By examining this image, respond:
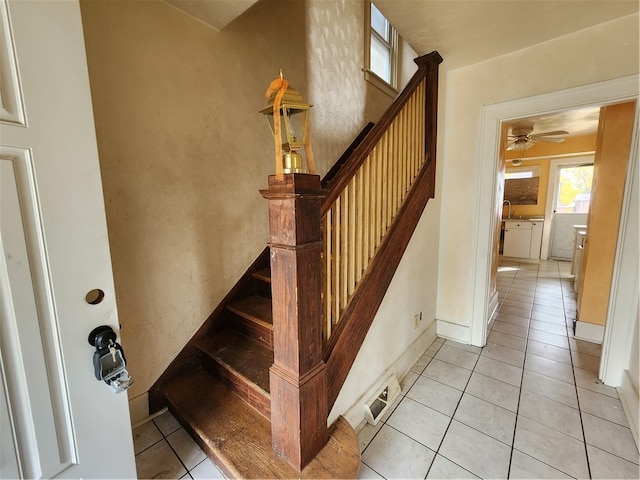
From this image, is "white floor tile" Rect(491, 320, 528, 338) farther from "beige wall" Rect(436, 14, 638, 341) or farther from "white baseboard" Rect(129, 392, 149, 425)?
"white baseboard" Rect(129, 392, 149, 425)

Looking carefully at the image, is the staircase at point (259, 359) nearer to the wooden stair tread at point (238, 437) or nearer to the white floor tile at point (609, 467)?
the wooden stair tread at point (238, 437)

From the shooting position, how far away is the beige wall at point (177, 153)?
4.63 ft

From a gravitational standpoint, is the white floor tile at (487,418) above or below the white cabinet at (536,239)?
below

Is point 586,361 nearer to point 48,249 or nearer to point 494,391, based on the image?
point 494,391

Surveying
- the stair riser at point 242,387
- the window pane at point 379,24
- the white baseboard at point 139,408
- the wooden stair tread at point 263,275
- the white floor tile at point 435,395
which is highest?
the window pane at point 379,24

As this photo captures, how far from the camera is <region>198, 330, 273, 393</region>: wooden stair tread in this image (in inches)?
61.4

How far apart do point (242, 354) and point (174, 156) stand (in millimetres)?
1274

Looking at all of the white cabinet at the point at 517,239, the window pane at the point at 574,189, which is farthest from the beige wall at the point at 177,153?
the window pane at the point at 574,189

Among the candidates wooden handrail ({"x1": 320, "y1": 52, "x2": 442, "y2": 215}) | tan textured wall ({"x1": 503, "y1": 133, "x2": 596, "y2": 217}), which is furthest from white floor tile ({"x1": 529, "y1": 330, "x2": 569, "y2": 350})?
tan textured wall ({"x1": 503, "y1": 133, "x2": 596, "y2": 217})

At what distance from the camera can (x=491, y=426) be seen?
165 centimetres

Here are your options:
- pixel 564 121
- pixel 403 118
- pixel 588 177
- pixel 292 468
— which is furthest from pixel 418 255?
pixel 588 177

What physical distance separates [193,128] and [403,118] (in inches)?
53.8

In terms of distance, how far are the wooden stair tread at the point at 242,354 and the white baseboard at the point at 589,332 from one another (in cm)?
296

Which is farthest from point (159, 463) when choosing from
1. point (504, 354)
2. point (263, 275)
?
point (504, 354)
